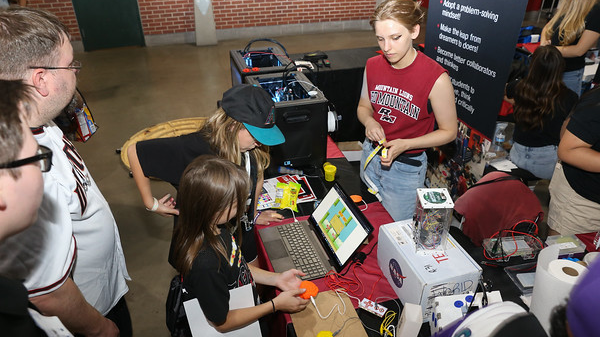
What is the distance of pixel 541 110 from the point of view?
2795 millimetres

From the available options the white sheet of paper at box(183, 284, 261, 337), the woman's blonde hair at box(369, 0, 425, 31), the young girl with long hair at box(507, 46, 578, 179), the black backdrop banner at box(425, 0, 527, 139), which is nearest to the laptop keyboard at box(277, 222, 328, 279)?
the white sheet of paper at box(183, 284, 261, 337)

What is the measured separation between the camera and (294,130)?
8.25 feet

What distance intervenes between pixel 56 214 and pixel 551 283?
5.38 feet

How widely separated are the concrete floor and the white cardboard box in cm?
167

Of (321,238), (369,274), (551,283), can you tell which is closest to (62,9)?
(321,238)

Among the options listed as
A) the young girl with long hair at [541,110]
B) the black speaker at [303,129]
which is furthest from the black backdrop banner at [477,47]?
the black speaker at [303,129]

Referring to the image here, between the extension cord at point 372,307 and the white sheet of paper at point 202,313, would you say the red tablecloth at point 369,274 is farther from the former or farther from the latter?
the white sheet of paper at point 202,313

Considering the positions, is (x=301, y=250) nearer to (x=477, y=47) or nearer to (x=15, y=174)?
(x=15, y=174)

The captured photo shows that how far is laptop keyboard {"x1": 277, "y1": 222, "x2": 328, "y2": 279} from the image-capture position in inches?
72.1

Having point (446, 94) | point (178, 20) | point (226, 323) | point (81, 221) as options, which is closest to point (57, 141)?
point (81, 221)

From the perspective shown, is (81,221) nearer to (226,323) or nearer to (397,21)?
(226,323)

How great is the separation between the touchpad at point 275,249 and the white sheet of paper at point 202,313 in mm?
360

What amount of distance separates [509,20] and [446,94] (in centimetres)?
84

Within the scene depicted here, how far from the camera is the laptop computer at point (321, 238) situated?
5.84ft
